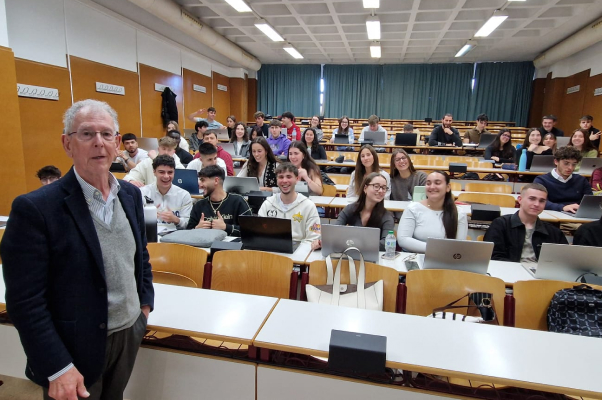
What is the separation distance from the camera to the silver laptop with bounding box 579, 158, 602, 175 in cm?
472

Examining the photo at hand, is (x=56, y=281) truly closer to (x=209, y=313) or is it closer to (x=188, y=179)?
(x=209, y=313)

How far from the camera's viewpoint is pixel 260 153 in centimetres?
415

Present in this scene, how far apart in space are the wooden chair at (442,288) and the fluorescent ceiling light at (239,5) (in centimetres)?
595

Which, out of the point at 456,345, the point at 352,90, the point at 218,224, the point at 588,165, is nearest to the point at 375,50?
the point at 352,90

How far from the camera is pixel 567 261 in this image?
1.93 meters

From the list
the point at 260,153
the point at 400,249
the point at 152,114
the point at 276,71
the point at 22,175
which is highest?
the point at 276,71

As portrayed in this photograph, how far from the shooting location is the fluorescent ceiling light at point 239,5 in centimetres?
610

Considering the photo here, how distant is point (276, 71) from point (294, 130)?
7028 millimetres

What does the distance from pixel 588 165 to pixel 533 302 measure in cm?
412

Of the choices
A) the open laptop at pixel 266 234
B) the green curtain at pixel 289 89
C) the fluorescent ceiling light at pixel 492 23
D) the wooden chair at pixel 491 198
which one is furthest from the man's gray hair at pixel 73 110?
the green curtain at pixel 289 89

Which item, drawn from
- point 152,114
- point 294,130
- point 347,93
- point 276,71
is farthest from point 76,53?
point 347,93

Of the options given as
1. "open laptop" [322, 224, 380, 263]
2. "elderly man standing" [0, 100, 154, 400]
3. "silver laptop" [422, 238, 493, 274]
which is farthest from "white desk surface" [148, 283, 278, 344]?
"silver laptop" [422, 238, 493, 274]

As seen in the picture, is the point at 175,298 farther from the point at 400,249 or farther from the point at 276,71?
the point at 276,71

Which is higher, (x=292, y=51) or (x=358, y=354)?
(x=292, y=51)
